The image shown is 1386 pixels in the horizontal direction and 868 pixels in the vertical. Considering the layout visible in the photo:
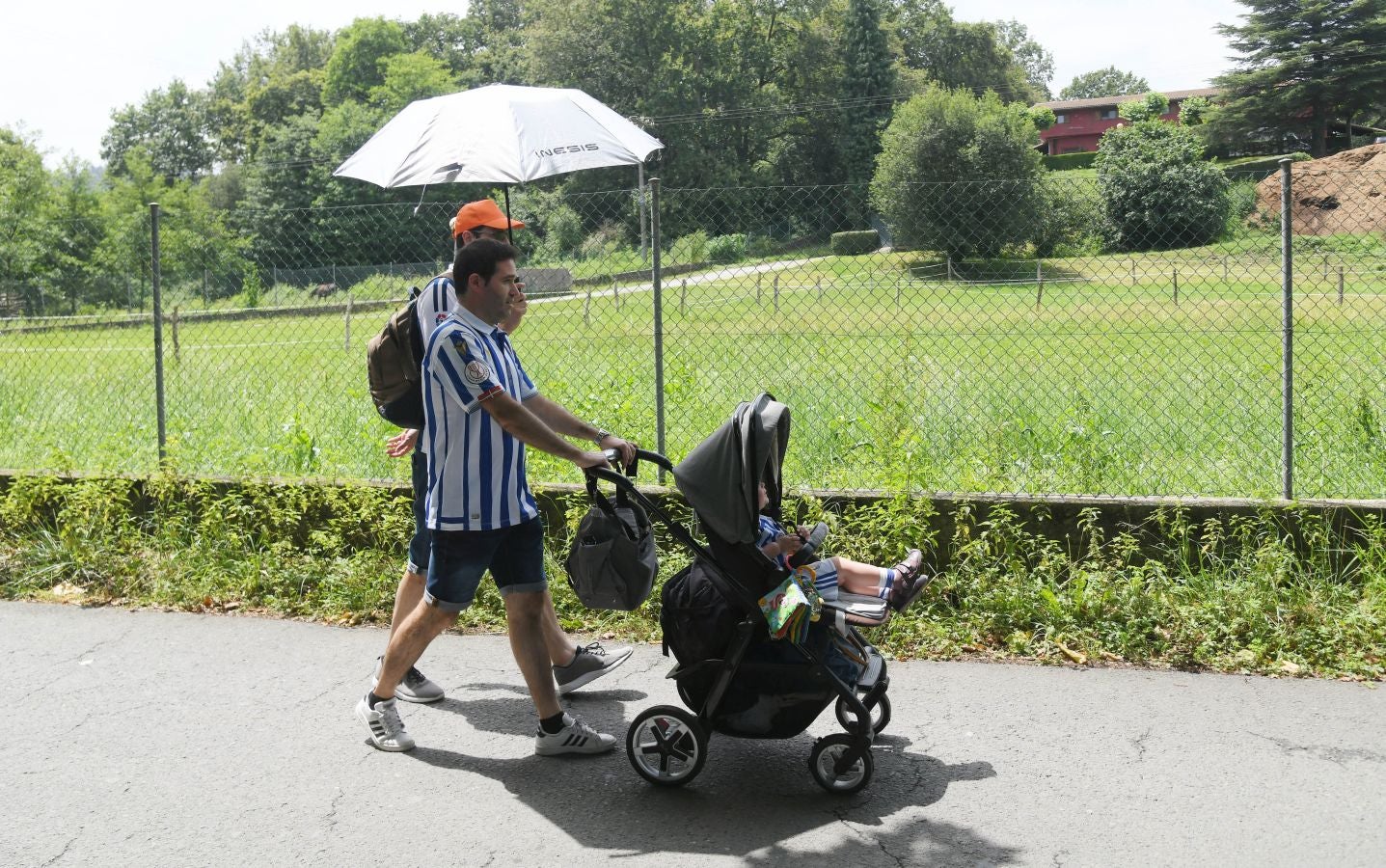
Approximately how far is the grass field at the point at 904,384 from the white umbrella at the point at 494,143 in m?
1.00

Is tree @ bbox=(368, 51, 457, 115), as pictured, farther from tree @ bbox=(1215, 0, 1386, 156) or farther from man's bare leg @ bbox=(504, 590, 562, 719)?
man's bare leg @ bbox=(504, 590, 562, 719)

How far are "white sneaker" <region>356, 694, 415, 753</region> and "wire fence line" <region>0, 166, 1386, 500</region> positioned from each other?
2738 mm

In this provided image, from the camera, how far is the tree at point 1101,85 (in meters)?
142

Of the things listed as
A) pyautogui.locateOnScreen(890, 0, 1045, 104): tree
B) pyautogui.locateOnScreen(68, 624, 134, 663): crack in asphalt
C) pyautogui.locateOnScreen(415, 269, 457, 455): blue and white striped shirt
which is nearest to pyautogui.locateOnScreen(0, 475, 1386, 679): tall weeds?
pyautogui.locateOnScreen(68, 624, 134, 663): crack in asphalt

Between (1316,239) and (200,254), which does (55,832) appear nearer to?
(200,254)

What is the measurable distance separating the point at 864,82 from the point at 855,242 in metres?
74.8

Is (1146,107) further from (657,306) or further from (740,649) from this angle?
(740,649)

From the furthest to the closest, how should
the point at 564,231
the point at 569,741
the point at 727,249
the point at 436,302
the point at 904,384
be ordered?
the point at 904,384, the point at 564,231, the point at 727,249, the point at 436,302, the point at 569,741

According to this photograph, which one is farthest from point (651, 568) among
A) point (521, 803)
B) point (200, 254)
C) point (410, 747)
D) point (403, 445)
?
point (200, 254)

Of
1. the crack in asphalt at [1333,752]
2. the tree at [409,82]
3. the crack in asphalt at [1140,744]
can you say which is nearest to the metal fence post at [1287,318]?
the crack in asphalt at [1333,752]

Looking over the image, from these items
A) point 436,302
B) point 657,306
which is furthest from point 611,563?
point 657,306

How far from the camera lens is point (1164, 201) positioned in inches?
264

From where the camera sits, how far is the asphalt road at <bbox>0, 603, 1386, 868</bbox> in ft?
12.8

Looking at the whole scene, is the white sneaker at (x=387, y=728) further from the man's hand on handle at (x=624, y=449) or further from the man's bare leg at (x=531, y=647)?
the man's hand on handle at (x=624, y=449)
